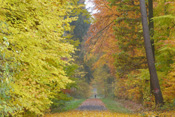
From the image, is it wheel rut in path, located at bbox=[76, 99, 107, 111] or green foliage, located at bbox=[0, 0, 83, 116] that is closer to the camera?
green foliage, located at bbox=[0, 0, 83, 116]

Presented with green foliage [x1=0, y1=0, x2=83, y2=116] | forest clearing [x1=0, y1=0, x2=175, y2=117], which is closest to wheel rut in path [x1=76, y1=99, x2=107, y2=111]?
forest clearing [x1=0, y1=0, x2=175, y2=117]

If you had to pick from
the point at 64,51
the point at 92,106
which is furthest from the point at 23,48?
the point at 92,106

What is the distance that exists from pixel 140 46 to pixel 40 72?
11054 millimetres

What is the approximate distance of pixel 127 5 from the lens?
1359 cm

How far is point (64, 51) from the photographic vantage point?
723 cm

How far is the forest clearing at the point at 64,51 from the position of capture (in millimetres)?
4570

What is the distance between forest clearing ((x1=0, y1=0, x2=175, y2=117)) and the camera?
4.57 meters

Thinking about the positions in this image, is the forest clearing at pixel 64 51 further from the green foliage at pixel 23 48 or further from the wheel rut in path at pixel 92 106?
the wheel rut in path at pixel 92 106

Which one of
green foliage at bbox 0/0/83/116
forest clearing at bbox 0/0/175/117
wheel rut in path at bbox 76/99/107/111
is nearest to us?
green foliage at bbox 0/0/83/116

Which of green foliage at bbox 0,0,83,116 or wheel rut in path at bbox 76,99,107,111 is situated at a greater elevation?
green foliage at bbox 0,0,83,116

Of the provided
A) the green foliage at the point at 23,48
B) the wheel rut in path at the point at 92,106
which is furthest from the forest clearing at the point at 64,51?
the wheel rut in path at the point at 92,106

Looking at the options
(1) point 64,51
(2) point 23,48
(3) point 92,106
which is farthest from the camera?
(3) point 92,106

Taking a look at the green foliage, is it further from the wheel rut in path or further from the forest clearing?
the wheel rut in path

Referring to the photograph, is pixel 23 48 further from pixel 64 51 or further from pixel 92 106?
pixel 92 106
